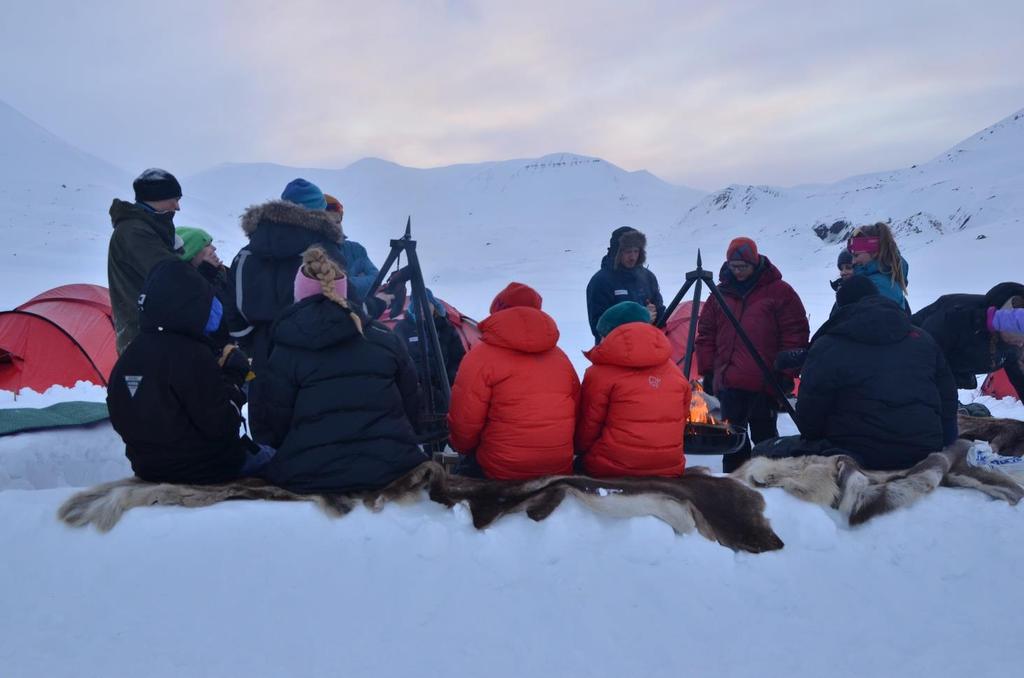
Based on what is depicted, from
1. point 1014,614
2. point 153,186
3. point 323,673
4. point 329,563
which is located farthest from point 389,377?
point 1014,614

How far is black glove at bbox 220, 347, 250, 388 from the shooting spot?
9.06 ft

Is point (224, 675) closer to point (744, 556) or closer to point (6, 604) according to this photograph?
point (6, 604)

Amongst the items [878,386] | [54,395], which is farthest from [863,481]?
[54,395]

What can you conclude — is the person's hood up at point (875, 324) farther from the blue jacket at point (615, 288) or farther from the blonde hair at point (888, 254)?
the blue jacket at point (615, 288)

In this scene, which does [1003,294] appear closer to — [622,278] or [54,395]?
[622,278]

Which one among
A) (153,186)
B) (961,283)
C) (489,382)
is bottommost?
(961,283)

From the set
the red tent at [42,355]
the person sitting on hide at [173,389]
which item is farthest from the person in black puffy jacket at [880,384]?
the red tent at [42,355]

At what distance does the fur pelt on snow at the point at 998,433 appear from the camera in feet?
12.6

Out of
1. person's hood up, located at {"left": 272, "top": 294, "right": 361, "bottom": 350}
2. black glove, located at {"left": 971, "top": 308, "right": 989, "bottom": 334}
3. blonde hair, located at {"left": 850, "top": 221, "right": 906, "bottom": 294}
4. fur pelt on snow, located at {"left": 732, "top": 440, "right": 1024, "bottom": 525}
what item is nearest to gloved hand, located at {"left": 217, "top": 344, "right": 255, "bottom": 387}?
person's hood up, located at {"left": 272, "top": 294, "right": 361, "bottom": 350}

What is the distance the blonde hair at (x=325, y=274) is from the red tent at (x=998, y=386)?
592 cm

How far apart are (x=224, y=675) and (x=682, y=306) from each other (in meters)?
5.74

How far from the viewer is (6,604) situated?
221 centimetres

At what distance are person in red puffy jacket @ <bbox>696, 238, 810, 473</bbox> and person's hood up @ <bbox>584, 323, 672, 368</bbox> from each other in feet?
4.81

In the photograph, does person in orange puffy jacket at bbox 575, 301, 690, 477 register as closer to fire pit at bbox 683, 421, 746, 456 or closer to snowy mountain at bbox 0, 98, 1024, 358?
fire pit at bbox 683, 421, 746, 456
